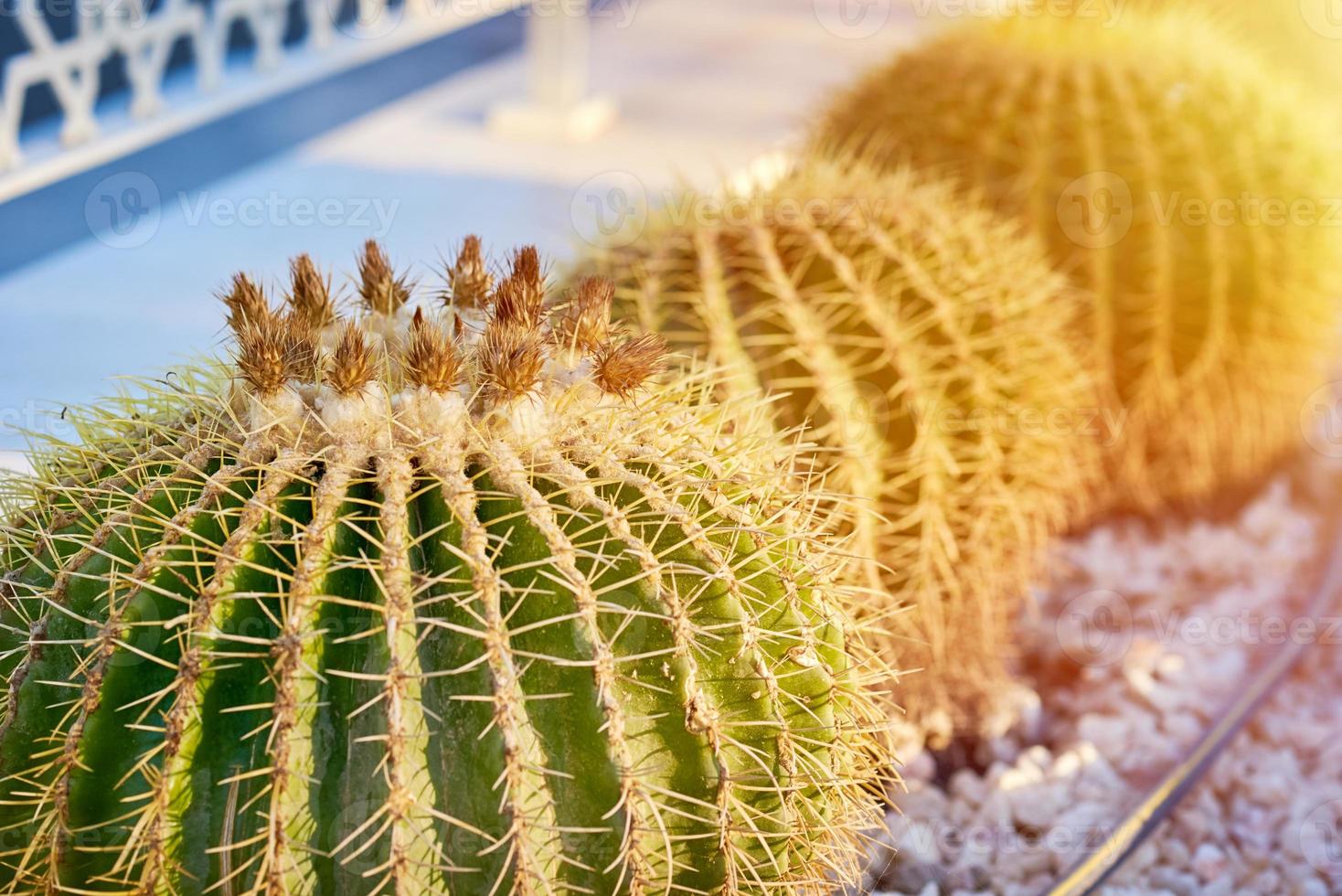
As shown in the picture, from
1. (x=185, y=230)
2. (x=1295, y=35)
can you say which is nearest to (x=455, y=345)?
(x=185, y=230)

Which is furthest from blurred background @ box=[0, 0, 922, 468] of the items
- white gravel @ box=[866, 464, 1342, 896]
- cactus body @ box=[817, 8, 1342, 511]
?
white gravel @ box=[866, 464, 1342, 896]

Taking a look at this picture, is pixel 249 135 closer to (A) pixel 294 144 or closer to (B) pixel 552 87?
(A) pixel 294 144

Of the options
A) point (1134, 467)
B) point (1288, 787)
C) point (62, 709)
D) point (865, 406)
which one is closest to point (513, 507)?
point (62, 709)

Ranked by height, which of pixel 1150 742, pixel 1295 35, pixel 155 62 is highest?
pixel 155 62

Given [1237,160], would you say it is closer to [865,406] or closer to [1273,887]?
[865,406]

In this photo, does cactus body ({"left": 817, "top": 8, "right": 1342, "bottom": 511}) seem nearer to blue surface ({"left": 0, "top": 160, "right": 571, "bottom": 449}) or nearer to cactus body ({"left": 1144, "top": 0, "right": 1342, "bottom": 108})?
blue surface ({"left": 0, "top": 160, "right": 571, "bottom": 449})

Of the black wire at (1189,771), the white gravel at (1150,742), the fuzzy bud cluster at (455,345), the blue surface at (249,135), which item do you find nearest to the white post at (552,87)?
the blue surface at (249,135)

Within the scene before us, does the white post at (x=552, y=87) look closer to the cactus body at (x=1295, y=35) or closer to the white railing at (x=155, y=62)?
the white railing at (x=155, y=62)
